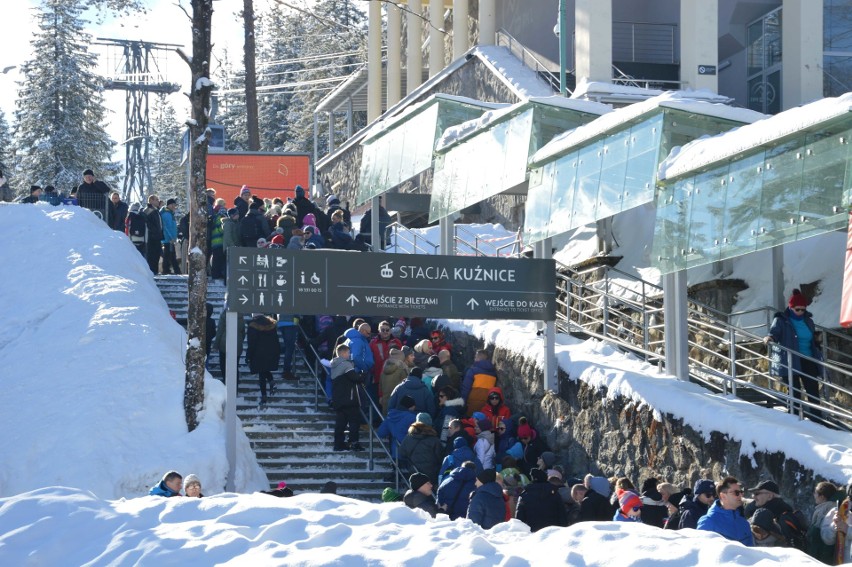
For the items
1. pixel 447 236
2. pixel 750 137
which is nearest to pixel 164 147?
pixel 447 236

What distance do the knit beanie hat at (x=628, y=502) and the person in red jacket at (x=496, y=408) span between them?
16.6ft

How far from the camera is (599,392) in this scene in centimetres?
1691

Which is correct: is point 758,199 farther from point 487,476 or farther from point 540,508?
point 487,476

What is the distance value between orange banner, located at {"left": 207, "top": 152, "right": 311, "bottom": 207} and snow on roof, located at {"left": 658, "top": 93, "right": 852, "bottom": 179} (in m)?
22.9

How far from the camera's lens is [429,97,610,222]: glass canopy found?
20703mm

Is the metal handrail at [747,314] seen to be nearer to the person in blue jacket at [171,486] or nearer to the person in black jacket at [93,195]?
the person in blue jacket at [171,486]

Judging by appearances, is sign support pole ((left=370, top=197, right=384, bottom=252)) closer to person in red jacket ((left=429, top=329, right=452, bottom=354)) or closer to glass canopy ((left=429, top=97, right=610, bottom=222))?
glass canopy ((left=429, top=97, right=610, bottom=222))

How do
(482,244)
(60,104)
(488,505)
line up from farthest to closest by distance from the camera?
1. (60,104)
2. (482,244)
3. (488,505)

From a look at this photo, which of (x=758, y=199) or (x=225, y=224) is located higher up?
(x=225, y=224)

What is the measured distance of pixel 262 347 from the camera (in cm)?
1916

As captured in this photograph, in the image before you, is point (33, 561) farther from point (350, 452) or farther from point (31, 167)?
point (31, 167)

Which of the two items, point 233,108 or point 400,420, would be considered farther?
point 233,108

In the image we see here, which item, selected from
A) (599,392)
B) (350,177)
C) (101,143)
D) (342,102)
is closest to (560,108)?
(599,392)

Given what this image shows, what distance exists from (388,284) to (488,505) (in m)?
5.11
